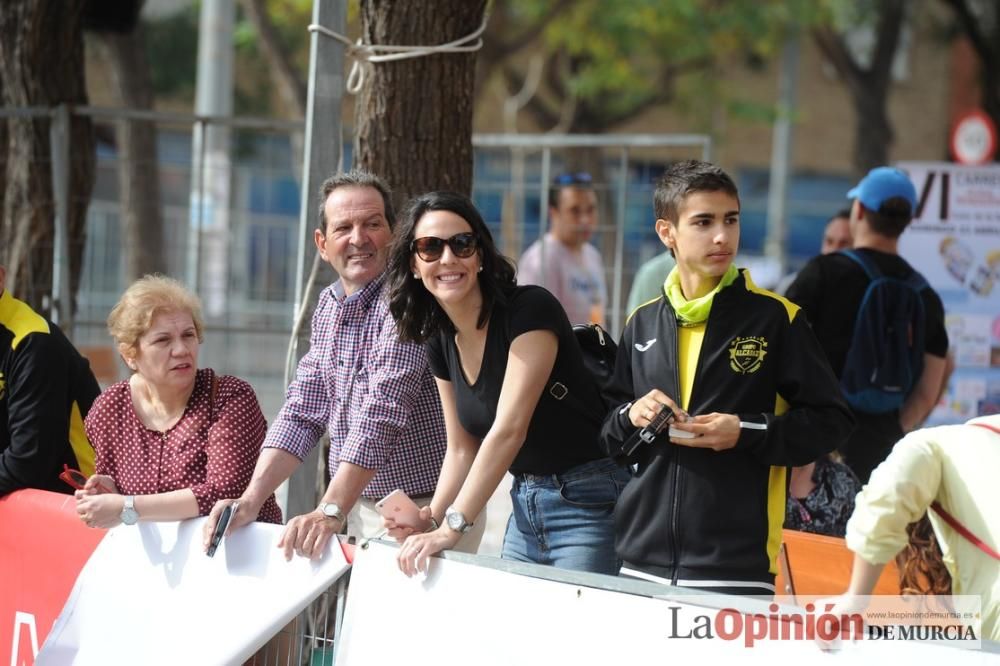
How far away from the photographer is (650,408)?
10.6 feet

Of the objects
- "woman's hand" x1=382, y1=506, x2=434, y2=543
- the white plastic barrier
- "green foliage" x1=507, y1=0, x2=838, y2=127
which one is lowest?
the white plastic barrier

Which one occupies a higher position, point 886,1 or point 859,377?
point 886,1

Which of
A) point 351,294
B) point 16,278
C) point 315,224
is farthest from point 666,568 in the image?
point 16,278

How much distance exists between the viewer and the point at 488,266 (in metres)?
3.78

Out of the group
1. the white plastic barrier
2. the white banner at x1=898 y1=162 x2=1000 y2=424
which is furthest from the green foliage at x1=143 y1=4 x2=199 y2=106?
the white plastic barrier

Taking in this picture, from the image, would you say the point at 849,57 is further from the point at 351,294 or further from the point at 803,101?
the point at 351,294

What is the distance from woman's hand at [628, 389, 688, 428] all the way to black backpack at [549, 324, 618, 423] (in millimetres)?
345

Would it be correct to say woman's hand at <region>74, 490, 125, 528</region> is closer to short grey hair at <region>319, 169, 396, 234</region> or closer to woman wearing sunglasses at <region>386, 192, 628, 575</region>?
woman wearing sunglasses at <region>386, 192, 628, 575</region>

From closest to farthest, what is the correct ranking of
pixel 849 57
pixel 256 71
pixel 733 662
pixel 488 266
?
pixel 733 662
pixel 488 266
pixel 849 57
pixel 256 71

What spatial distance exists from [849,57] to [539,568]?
2096 cm

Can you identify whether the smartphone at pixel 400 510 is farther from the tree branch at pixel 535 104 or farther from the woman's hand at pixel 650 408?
the tree branch at pixel 535 104

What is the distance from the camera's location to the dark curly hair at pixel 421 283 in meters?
3.78

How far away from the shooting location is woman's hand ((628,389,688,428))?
322 cm

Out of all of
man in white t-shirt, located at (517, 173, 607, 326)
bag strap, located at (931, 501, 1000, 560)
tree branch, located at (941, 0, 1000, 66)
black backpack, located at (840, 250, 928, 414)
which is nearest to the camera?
bag strap, located at (931, 501, 1000, 560)
